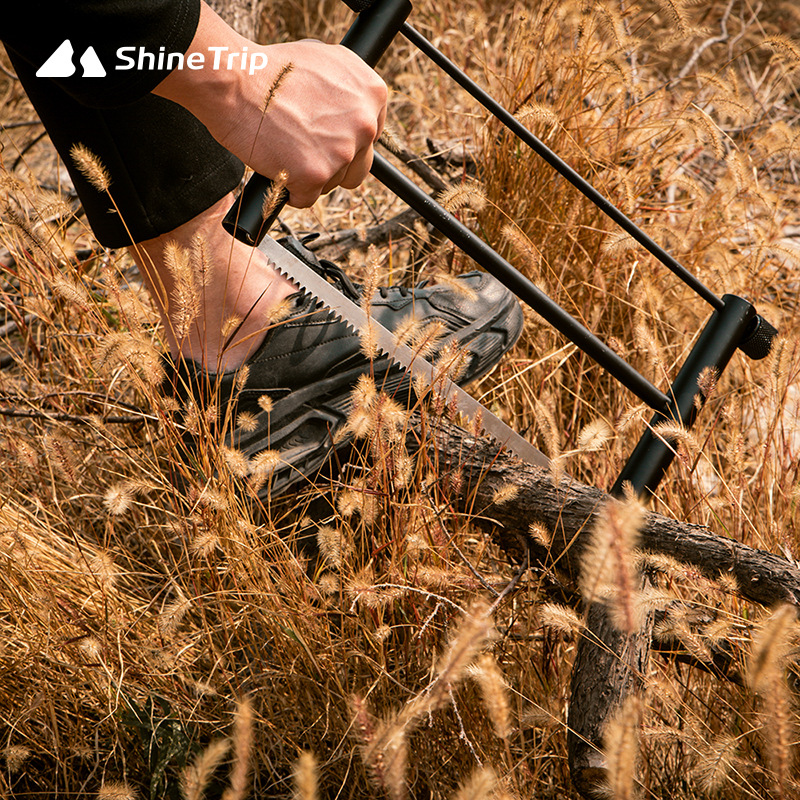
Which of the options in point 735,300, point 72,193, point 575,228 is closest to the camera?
point 735,300

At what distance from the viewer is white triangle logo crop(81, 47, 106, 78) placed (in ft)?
2.72

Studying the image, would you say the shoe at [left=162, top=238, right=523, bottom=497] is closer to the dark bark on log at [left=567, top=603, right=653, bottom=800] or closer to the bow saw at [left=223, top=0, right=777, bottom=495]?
the bow saw at [left=223, top=0, right=777, bottom=495]

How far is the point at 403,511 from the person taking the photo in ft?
3.95

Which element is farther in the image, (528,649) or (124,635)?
(528,649)

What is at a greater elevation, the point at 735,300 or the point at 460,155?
the point at 735,300

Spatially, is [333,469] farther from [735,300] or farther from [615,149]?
[615,149]

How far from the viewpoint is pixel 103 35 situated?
82cm

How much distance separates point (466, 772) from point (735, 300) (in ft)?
3.09

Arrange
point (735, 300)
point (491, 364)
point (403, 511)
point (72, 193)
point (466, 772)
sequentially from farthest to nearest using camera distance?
point (72, 193) < point (491, 364) < point (735, 300) < point (403, 511) < point (466, 772)

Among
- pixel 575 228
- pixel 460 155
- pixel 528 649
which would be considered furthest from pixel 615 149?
pixel 528 649

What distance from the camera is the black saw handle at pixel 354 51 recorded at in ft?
3.22

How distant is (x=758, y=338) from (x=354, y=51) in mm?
905

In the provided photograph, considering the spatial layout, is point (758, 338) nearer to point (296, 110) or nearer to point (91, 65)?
point (296, 110)

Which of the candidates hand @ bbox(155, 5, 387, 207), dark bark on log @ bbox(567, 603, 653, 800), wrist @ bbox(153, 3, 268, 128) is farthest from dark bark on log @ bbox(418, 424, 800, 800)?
wrist @ bbox(153, 3, 268, 128)
